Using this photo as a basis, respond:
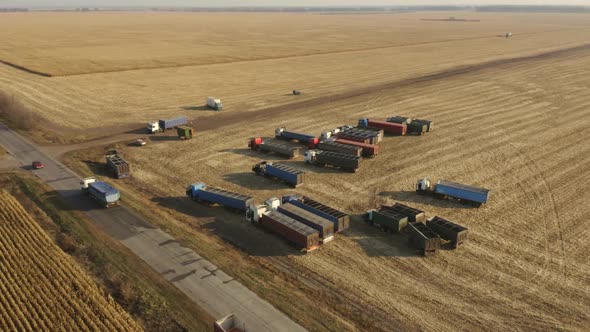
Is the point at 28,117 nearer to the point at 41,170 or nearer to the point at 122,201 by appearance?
the point at 41,170

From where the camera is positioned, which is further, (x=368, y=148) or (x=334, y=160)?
(x=368, y=148)

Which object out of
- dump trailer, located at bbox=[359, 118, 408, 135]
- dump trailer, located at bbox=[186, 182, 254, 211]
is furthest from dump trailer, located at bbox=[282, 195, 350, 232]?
dump trailer, located at bbox=[359, 118, 408, 135]

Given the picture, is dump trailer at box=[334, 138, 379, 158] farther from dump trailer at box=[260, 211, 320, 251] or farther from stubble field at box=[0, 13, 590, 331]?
dump trailer at box=[260, 211, 320, 251]

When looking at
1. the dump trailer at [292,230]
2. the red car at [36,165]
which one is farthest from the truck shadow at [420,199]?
the red car at [36,165]

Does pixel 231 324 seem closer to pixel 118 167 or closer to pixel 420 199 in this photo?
pixel 420 199

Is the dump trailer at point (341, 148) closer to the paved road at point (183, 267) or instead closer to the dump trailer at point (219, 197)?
the dump trailer at point (219, 197)

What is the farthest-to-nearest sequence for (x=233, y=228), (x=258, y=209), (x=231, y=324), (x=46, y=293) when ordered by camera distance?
1. (x=233, y=228)
2. (x=258, y=209)
3. (x=46, y=293)
4. (x=231, y=324)

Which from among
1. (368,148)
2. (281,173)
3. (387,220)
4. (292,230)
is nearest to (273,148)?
(281,173)
